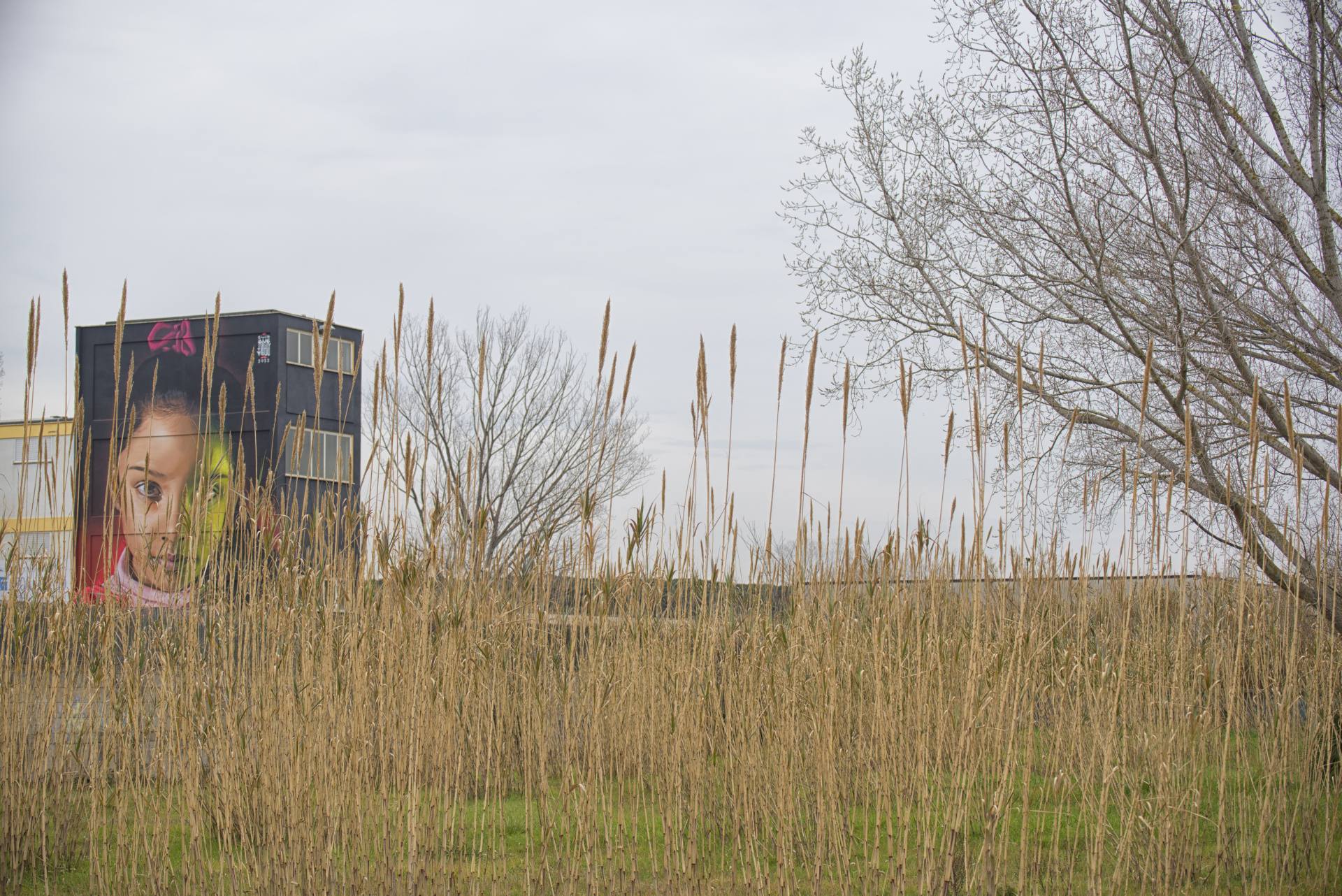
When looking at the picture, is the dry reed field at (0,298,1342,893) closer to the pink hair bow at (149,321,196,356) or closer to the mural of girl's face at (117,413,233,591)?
the mural of girl's face at (117,413,233,591)

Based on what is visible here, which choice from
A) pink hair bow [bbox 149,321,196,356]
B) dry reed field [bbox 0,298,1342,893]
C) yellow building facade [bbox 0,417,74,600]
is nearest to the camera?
dry reed field [bbox 0,298,1342,893]

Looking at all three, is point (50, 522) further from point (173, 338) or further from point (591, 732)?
point (173, 338)

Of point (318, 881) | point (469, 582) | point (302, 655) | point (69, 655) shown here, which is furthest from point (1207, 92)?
point (69, 655)

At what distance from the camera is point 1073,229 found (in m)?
4.58

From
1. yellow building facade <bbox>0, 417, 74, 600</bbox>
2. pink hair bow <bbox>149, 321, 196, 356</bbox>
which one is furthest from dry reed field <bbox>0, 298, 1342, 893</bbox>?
pink hair bow <bbox>149, 321, 196, 356</bbox>

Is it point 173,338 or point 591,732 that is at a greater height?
point 173,338

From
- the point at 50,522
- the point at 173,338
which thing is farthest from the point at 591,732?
the point at 173,338

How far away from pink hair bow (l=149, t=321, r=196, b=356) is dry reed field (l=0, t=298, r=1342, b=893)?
9676mm

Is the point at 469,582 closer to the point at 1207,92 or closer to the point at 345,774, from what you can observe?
the point at 345,774

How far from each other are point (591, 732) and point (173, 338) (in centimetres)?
1131

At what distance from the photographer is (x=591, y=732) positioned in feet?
8.71

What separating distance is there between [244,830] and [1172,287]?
141 inches

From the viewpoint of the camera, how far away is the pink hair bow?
1216 cm

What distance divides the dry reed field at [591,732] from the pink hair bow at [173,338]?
9.68 m
